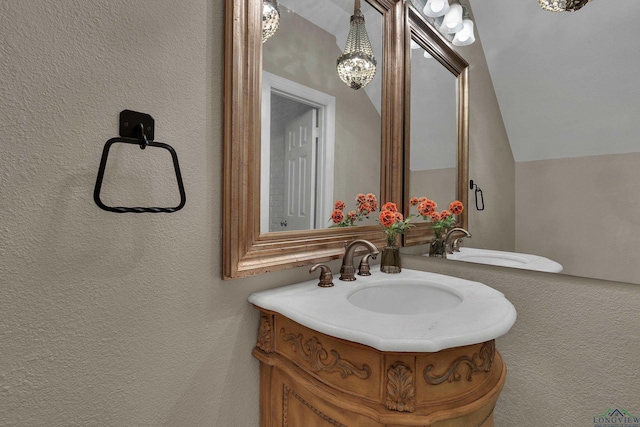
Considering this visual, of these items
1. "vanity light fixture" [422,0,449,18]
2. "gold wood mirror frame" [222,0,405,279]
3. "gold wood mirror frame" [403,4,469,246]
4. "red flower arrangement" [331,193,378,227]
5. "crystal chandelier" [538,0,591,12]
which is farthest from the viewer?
"vanity light fixture" [422,0,449,18]

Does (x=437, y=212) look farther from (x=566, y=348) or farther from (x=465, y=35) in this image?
(x=465, y=35)

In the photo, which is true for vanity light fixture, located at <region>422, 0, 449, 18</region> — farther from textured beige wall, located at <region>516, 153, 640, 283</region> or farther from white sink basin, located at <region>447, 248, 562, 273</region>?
white sink basin, located at <region>447, 248, 562, 273</region>

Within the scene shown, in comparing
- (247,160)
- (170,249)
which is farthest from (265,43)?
(170,249)

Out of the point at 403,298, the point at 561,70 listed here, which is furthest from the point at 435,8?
the point at 403,298

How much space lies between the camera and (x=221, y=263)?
889 millimetres

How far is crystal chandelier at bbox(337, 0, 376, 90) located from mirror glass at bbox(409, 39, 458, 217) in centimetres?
29

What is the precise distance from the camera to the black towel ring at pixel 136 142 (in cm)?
65

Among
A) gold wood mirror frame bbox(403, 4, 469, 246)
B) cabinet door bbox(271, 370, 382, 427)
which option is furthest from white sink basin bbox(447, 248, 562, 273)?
cabinet door bbox(271, 370, 382, 427)

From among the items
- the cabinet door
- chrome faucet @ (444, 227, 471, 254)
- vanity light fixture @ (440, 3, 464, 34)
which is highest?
vanity light fixture @ (440, 3, 464, 34)

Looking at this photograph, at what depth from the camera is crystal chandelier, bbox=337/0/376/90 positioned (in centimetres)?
130

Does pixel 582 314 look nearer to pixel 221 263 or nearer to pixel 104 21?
pixel 221 263

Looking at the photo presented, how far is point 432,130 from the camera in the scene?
152cm

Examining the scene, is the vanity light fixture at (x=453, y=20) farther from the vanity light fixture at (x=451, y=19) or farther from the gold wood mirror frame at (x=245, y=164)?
the gold wood mirror frame at (x=245, y=164)

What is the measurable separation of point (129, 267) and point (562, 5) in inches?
61.9
